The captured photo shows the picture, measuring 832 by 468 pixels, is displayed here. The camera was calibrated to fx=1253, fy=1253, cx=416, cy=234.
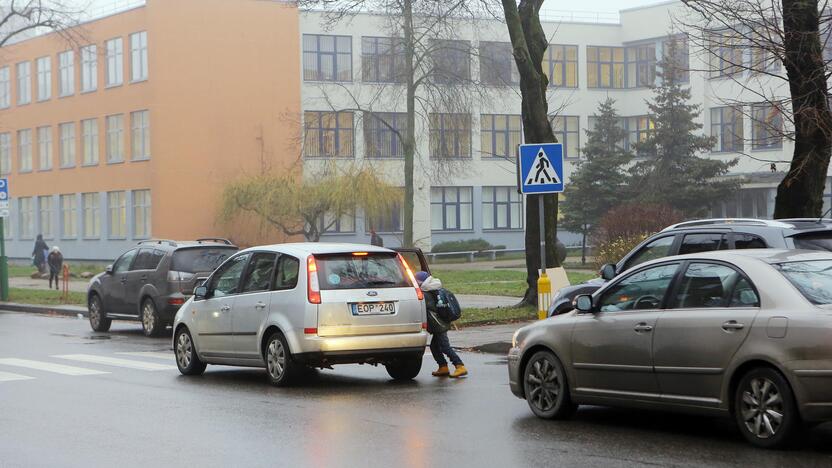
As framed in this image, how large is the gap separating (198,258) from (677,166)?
37930 mm

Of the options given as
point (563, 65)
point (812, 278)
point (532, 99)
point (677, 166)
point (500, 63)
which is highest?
point (563, 65)

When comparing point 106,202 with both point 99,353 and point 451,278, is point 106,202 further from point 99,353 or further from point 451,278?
point 99,353

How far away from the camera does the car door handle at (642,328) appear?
10180mm

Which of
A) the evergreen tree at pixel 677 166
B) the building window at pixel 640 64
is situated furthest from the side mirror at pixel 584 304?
the building window at pixel 640 64

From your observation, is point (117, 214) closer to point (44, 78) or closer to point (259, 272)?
point (44, 78)

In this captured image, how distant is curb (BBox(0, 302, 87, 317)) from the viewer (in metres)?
30.6

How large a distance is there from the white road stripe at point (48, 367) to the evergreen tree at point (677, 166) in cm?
4116

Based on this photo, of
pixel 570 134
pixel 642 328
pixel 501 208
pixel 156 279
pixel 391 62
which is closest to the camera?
pixel 642 328

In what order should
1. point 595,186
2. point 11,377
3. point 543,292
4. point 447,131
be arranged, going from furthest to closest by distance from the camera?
point 595,186 < point 447,131 < point 543,292 < point 11,377

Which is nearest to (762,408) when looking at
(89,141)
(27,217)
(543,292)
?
(543,292)

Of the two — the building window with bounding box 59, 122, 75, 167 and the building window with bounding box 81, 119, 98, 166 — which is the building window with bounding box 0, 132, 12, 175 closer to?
the building window with bounding box 59, 122, 75, 167

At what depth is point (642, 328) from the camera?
10250mm

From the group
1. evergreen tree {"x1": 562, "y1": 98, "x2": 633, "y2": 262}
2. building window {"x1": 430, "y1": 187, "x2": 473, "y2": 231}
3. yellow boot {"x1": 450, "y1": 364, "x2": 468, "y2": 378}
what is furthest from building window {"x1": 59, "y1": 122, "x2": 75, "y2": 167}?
yellow boot {"x1": 450, "y1": 364, "x2": 468, "y2": 378}

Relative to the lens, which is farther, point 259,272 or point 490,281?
point 490,281
